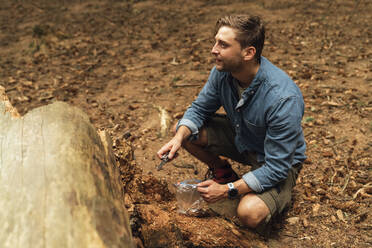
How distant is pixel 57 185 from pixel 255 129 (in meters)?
1.53

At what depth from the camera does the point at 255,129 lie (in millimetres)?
2469

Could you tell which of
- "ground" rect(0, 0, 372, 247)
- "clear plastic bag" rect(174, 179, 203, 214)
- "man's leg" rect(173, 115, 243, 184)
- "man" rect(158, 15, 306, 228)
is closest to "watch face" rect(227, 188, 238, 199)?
"man" rect(158, 15, 306, 228)

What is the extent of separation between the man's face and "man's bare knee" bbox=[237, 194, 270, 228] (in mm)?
965

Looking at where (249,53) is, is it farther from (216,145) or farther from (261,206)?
(261,206)

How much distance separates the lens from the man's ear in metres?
2.31

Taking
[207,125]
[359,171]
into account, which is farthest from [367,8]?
[207,125]

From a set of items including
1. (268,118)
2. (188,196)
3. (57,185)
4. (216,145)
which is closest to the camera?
(57,185)

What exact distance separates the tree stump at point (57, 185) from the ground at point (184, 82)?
0.54m

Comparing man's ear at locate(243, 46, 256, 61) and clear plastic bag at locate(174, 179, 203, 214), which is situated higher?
man's ear at locate(243, 46, 256, 61)

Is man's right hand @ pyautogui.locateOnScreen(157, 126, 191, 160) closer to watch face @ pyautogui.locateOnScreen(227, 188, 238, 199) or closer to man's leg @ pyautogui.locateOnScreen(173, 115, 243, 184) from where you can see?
man's leg @ pyautogui.locateOnScreen(173, 115, 243, 184)

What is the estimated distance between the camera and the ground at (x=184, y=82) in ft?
8.29

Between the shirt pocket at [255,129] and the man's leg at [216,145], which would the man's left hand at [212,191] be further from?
the man's leg at [216,145]

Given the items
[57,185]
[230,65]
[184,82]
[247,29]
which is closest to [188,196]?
[230,65]

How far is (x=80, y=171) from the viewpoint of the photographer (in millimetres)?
1520
